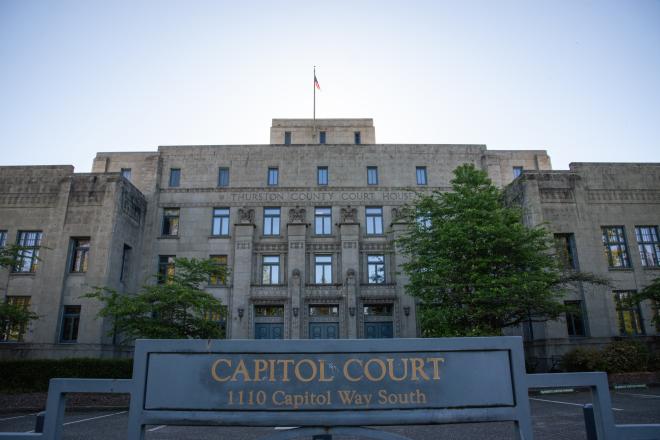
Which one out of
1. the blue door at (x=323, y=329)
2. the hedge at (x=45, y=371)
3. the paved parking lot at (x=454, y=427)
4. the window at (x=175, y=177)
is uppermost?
the window at (x=175, y=177)

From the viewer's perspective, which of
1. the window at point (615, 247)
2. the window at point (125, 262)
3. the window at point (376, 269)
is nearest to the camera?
the window at point (615, 247)

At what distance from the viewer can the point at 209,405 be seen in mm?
3393

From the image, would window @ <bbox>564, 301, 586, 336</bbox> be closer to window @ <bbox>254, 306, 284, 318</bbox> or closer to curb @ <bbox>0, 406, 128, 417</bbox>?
window @ <bbox>254, 306, 284, 318</bbox>

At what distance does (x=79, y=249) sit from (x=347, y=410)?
30.0 m

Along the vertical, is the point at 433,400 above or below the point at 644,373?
above

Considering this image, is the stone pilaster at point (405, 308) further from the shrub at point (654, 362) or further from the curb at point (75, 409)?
the curb at point (75, 409)

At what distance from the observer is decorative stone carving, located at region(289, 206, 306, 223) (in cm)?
3331

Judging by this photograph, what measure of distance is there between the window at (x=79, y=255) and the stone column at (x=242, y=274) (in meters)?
9.72

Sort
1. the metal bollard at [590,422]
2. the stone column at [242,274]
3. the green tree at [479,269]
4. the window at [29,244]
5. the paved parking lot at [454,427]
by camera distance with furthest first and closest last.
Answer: the stone column at [242,274] < the window at [29,244] < the green tree at [479,269] < the paved parking lot at [454,427] < the metal bollard at [590,422]

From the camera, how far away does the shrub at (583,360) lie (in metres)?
22.0

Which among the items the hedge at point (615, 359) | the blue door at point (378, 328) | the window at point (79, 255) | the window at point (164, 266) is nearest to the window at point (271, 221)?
the window at point (164, 266)

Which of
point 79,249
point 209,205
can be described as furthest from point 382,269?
point 79,249

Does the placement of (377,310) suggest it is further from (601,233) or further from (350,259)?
(601,233)

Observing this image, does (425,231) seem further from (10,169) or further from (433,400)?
(10,169)
